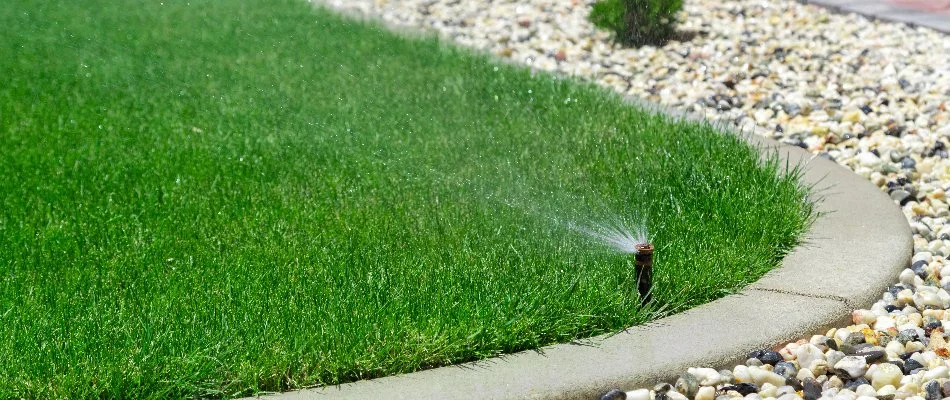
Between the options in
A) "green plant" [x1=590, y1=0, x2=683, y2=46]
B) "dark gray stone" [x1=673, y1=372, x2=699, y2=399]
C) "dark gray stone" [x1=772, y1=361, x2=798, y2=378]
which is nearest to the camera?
"dark gray stone" [x1=673, y1=372, x2=699, y2=399]

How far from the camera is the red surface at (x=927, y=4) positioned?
8727 mm

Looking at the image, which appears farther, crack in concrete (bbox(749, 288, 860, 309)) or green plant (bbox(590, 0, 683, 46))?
green plant (bbox(590, 0, 683, 46))

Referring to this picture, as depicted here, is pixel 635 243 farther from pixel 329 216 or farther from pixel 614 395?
pixel 329 216

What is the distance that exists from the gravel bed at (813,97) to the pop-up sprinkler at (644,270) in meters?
0.36

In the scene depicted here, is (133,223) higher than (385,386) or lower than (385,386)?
lower

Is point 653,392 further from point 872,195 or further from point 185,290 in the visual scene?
point 872,195

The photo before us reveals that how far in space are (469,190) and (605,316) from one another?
142 cm

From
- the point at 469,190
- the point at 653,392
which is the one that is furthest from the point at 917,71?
the point at 653,392

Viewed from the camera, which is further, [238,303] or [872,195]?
[872,195]

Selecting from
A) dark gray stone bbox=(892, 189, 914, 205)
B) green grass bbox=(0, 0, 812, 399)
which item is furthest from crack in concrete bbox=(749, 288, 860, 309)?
dark gray stone bbox=(892, 189, 914, 205)

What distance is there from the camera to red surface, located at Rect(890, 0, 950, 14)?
8.73 meters

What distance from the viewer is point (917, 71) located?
6828 mm

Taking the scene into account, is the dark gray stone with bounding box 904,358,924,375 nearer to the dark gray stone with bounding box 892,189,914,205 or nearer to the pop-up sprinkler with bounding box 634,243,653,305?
the pop-up sprinkler with bounding box 634,243,653,305

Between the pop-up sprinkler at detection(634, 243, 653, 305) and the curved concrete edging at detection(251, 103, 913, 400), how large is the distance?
0.09m
